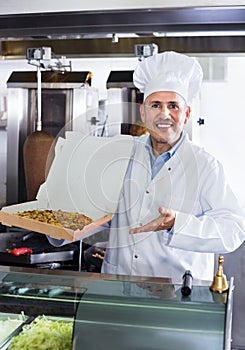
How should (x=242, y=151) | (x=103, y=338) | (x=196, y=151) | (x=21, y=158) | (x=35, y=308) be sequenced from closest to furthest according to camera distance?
(x=103, y=338) → (x=35, y=308) → (x=196, y=151) → (x=21, y=158) → (x=242, y=151)

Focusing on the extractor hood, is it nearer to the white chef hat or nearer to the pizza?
the white chef hat

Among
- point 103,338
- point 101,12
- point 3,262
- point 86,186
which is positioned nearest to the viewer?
point 103,338

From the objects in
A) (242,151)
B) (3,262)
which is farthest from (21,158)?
(242,151)

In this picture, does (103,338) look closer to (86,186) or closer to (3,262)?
(86,186)

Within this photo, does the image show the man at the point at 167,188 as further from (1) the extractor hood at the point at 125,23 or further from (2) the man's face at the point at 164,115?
(1) the extractor hood at the point at 125,23

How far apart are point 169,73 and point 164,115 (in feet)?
0.58

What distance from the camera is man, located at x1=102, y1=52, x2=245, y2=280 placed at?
5.36 ft

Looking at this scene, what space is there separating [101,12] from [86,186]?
64 cm

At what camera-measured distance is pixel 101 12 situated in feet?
6.16

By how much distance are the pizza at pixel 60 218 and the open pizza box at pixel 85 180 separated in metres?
0.04

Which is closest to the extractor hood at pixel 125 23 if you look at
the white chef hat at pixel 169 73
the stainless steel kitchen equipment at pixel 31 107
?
the white chef hat at pixel 169 73

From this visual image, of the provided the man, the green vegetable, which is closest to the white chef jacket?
the man

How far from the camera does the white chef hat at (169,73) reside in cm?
169

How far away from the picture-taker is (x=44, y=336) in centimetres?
115
